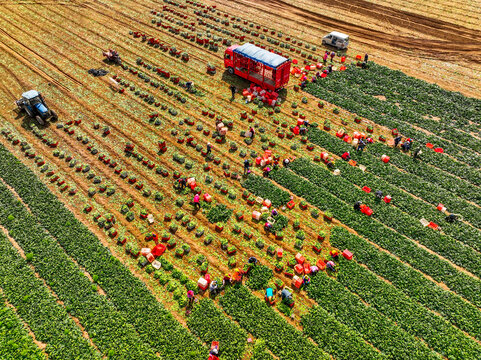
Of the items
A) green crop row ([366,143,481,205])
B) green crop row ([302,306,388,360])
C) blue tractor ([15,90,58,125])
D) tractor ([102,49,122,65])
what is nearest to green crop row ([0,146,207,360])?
blue tractor ([15,90,58,125])

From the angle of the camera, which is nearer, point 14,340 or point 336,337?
point 14,340

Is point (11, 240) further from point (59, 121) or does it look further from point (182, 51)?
point (182, 51)

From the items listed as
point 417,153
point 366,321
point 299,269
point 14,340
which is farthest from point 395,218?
point 14,340

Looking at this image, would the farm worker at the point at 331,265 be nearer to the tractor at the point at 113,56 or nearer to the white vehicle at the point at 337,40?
the white vehicle at the point at 337,40

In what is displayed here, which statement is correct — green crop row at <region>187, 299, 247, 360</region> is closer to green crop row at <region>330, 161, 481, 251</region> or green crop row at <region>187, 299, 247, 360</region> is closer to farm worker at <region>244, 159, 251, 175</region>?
farm worker at <region>244, 159, 251, 175</region>

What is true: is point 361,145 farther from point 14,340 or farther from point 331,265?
point 14,340

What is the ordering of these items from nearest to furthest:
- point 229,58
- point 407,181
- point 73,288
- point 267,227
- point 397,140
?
point 73,288, point 267,227, point 407,181, point 397,140, point 229,58

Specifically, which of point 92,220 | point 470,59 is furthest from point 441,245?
point 470,59
